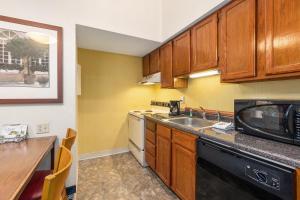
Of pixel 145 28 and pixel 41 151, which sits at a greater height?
pixel 145 28

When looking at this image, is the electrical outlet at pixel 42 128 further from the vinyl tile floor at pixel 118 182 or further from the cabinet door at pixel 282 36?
the cabinet door at pixel 282 36

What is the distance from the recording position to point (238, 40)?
1.44 m

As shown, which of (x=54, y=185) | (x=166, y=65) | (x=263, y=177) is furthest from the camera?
(x=166, y=65)

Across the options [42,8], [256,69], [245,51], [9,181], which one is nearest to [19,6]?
[42,8]

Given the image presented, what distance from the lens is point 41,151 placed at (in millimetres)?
1281

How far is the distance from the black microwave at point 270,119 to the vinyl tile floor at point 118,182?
4.14ft

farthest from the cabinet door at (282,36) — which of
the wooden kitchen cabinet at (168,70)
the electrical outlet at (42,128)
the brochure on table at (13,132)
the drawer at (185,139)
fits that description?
the brochure on table at (13,132)

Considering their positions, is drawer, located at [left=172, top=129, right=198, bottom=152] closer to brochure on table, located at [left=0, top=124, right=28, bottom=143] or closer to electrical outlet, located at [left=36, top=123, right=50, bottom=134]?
electrical outlet, located at [left=36, top=123, right=50, bottom=134]

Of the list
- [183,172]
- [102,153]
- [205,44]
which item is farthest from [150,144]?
[205,44]

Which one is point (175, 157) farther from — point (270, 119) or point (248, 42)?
point (248, 42)

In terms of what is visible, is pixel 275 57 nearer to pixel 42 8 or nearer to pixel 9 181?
pixel 9 181

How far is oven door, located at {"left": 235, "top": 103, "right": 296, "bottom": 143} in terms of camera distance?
1.03 meters

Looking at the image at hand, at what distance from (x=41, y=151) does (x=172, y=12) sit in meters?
2.34

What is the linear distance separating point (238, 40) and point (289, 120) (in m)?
0.81
